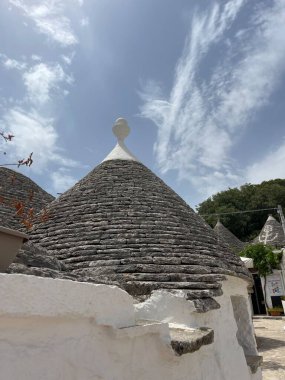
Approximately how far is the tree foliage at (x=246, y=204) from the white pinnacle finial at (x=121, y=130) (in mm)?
33934

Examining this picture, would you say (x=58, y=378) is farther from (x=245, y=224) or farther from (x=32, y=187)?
(x=245, y=224)

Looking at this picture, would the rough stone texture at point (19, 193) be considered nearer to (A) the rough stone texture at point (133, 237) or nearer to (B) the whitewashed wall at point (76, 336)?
(A) the rough stone texture at point (133, 237)

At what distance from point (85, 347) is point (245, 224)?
4311cm

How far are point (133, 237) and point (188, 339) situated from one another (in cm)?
238

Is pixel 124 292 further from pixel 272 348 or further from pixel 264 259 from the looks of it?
pixel 264 259

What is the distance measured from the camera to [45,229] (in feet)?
19.5

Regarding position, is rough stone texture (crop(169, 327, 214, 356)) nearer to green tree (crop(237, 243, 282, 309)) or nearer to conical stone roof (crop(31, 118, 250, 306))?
conical stone roof (crop(31, 118, 250, 306))

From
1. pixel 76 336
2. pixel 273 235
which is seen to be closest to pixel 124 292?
pixel 76 336

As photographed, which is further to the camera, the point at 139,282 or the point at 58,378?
the point at 139,282

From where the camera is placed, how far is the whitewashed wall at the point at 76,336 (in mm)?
1680

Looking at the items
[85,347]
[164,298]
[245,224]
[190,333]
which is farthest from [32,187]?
[245,224]

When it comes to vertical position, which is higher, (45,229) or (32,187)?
(32,187)

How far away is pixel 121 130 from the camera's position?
8.15 meters

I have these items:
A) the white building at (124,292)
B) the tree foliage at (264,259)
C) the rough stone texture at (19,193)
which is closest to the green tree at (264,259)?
the tree foliage at (264,259)
